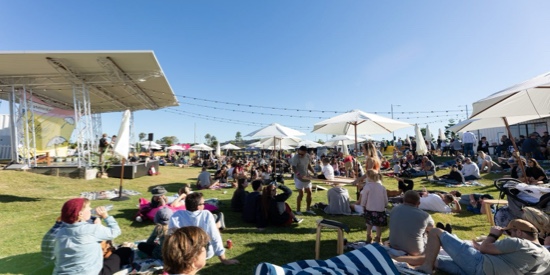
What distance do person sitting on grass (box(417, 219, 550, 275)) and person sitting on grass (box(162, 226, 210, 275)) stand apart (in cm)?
290

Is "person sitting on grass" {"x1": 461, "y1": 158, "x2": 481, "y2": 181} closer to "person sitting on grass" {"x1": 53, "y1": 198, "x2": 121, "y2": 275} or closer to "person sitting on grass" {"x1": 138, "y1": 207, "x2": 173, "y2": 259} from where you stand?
"person sitting on grass" {"x1": 138, "y1": 207, "x2": 173, "y2": 259}

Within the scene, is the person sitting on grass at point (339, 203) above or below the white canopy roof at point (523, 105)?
below

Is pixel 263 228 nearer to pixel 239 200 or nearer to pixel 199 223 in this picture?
pixel 239 200

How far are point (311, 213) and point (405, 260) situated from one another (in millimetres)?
3173

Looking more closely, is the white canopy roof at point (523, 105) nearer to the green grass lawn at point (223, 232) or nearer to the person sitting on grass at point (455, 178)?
the green grass lawn at point (223, 232)

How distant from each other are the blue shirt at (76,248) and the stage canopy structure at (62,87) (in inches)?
370

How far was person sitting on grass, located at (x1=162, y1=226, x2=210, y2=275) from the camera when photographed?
1759 millimetres

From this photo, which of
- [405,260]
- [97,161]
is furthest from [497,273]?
[97,161]

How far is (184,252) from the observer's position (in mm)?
1780

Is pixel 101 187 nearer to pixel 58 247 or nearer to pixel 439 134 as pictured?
pixel 58 247

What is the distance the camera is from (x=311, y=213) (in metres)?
6.54

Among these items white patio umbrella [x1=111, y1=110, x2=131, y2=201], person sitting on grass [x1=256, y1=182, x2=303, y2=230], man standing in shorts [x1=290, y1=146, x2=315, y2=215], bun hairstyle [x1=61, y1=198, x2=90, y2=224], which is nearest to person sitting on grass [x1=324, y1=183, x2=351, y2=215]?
man standing in shorts [x1=290, y1=146, x2=315, y2=215]

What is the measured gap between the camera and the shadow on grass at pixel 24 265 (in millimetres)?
3525

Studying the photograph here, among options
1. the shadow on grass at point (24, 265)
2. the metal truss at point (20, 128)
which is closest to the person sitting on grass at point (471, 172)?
the shadow on grass at point (24, 265)
